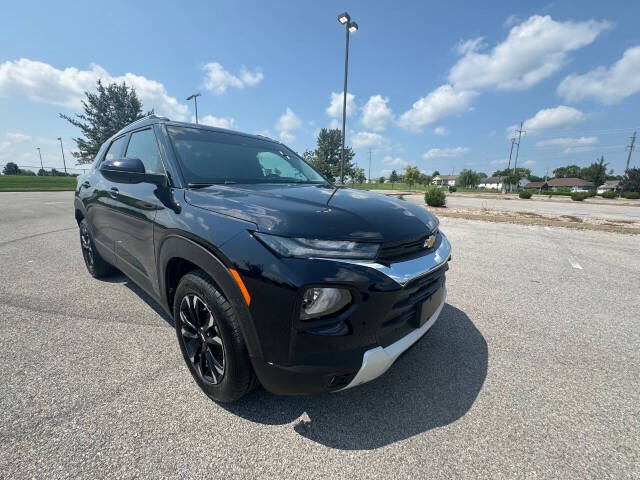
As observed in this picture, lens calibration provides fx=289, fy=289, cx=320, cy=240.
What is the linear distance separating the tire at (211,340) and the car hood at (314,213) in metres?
0.49

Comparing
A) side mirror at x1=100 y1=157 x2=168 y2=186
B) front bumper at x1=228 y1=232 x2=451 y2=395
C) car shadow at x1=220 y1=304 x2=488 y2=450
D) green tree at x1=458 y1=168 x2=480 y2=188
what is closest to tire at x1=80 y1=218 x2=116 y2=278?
side mirror at x1=100 y1=157 x2=168 y2=186

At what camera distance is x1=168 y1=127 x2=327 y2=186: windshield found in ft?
7.26

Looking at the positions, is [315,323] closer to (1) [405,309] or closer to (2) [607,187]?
(1) [405,309]

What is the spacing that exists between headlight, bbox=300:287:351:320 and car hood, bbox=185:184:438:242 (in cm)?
27

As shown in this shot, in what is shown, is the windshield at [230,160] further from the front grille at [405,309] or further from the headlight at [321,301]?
the front grille at [405,309]

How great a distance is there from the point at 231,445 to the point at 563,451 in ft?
5.86

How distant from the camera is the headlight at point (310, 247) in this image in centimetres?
143

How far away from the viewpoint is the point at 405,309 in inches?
64.0

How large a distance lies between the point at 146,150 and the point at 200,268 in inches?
59.0

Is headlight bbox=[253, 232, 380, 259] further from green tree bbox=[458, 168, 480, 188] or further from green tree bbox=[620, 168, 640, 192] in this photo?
green tree bbox=[458, 168, 480, 188]

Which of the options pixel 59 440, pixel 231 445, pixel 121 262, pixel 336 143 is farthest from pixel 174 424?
pixel 336 143

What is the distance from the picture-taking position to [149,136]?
2596 millimetres

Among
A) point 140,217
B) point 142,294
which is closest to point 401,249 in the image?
point 140,217

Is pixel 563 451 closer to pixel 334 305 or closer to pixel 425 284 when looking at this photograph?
pixel 425 284
